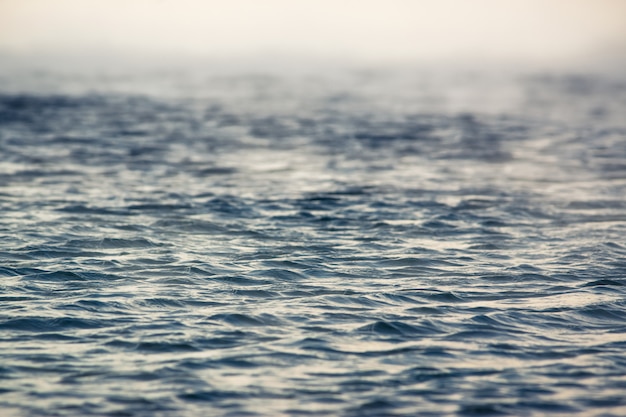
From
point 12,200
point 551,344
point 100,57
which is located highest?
point 100,57

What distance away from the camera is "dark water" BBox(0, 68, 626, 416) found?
9.17 m

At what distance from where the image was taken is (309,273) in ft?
43.6

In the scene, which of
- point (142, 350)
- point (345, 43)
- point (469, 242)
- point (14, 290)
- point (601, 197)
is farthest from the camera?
point (345, 43)

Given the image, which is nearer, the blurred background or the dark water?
the dark water

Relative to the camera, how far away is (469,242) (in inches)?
607

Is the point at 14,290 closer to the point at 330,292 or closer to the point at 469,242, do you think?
the point at 330,292

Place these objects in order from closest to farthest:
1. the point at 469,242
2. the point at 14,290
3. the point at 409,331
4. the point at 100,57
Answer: the point at 409,331 → the point at 14,290 → the point at 469,242 → the point at 100,57

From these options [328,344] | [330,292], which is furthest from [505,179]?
[328,344]

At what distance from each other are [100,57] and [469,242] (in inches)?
2045

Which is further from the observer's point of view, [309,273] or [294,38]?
[294,38]

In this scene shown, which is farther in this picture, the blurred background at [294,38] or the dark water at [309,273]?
the blurred background at [294,38]

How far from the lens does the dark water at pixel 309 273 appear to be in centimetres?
917

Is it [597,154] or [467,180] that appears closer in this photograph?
[467,180]

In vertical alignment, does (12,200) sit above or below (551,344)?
above
